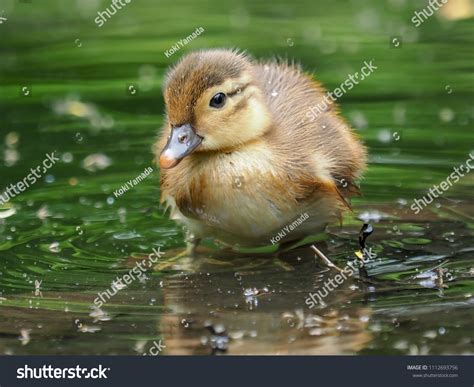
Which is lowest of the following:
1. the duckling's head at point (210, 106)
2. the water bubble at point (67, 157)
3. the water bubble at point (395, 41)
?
the duckling's head at point (210, 106)

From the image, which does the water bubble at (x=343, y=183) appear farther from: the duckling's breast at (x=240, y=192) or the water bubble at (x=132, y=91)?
the water bubble at (x=132, y=91)

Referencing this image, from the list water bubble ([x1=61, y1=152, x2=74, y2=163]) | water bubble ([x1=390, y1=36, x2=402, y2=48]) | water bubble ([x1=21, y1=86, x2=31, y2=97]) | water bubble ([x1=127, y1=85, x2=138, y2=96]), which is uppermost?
water bubble ([x1=390, y1=36, x2=402, y2=48])

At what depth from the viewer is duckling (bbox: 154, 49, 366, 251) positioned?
702cm

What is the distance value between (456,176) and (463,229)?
1186 millimetres

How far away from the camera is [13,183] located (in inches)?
354

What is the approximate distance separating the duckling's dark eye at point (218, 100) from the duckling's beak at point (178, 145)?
7.8 inches

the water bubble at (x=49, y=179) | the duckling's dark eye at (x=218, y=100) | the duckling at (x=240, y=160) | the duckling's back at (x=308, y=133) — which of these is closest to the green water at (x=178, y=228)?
the water bubble at (x=49, y=179)

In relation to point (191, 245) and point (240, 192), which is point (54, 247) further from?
point (240, 192)

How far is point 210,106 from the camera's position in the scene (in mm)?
7062

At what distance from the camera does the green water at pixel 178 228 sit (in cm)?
631

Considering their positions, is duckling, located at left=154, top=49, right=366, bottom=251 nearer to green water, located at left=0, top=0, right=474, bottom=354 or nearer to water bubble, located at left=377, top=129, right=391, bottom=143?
green water, located at left=0, top=0, right=474, bottom=354

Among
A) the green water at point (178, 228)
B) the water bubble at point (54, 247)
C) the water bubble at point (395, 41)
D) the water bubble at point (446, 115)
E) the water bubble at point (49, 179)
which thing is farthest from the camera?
the water bubble at point (395, 41)

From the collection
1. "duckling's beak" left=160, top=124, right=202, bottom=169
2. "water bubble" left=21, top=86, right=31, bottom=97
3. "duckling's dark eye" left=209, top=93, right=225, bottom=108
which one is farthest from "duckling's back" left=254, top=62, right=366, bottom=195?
"water bubble" left=21, top=86, right=31, bottom=97

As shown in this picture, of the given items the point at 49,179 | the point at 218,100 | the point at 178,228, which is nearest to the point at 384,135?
the point at 178,228
